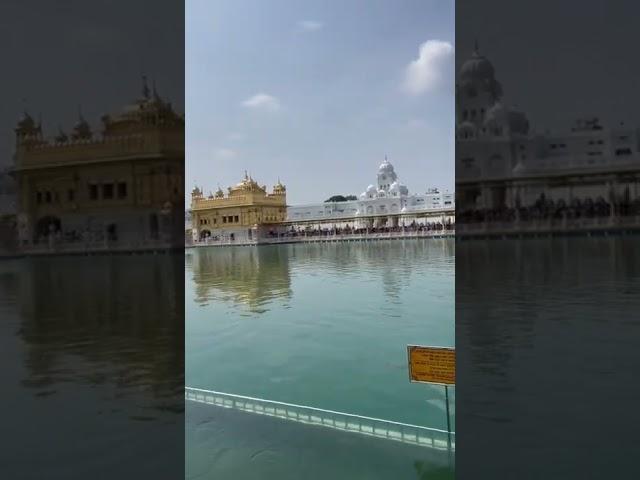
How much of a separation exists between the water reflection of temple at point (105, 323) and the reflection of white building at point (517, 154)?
26.5 inches

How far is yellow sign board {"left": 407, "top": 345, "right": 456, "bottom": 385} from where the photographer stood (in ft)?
8.95

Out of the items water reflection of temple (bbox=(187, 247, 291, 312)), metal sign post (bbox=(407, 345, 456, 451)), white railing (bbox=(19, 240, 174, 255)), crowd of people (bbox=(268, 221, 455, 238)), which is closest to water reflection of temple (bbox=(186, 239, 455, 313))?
water reflection of temple (bbox=(187, 247, 291, 312))

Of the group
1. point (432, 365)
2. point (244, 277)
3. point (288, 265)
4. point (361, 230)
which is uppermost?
point (361, 230)

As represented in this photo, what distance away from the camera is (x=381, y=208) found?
89.5 ft

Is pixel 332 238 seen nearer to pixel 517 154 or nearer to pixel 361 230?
pixel 361 230

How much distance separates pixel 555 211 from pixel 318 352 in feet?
19.7

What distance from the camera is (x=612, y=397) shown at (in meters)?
1.23

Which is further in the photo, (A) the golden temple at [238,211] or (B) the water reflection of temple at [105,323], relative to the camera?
(A) the golden temple at [238,211]

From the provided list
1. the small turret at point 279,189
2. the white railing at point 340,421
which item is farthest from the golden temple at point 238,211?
the white railing at point 340,421

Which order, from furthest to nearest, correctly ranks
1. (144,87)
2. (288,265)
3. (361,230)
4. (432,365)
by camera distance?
(361,230) < (288,265) < (432,365) < (144,87)

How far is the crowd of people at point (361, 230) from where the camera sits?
2512cm

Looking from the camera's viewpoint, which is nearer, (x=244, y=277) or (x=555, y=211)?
(x=555, y=211)

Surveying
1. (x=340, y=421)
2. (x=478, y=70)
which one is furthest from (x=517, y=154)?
(x=340, y=421)

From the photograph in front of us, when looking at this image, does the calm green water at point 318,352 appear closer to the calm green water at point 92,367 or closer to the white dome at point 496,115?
the calm green water at point 92,367
